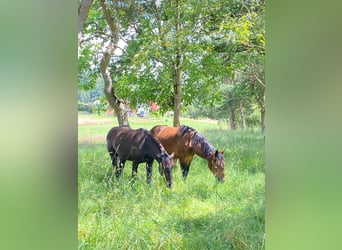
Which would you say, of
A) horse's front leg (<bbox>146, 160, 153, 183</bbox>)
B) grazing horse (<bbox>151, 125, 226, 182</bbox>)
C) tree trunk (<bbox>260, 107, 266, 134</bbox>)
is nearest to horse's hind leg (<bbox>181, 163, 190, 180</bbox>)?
grazing horse (<bbox>151, 125, 226, 182</bbox>)

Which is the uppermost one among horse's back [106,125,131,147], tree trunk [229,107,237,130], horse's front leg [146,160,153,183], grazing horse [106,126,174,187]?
tree trunk [229,107,237,130]

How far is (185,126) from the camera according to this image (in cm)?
157

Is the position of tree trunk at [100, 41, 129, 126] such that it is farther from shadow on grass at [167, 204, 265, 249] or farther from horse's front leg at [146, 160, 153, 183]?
shadow on grass at [167, 204, 265, 249]

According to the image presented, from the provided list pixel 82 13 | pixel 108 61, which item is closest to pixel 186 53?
pixel 108 61

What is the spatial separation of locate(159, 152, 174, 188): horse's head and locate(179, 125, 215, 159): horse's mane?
119 mm

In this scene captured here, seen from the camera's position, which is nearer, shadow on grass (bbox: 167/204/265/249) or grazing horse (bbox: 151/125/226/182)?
shadow on grass (bbox: 167/204/265/249)

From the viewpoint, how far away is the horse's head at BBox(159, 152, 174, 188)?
1.56 meters

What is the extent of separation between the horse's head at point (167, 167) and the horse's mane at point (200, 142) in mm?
119

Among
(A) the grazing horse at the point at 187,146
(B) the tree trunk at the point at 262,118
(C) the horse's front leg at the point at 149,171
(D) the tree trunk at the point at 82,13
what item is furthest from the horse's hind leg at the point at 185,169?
(D) the tree trunk at the point at 82,13
